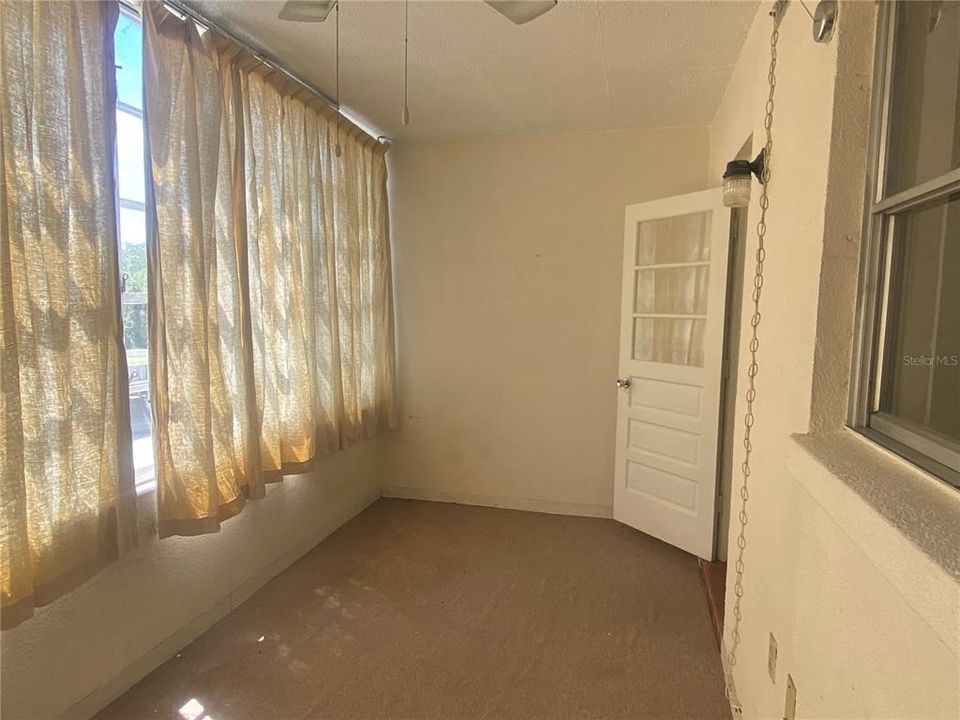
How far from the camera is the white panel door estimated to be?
2711mm

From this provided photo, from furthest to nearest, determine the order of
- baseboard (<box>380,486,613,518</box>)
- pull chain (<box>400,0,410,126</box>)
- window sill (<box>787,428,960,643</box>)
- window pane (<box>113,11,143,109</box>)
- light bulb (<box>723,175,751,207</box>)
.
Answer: baseboard (<box>380,486,613,518</box>), pull chain (<box>400,0,410,126</box>), window pane (<box>113,11,143,109</box>), light bulb (<box>723,175,751,207</box>), window sill (<box>787,428,960,643</box>)

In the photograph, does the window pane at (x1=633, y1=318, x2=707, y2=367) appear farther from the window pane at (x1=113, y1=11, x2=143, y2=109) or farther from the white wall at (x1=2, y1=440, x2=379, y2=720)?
the window pane at (x1=113, y1=11, x2=143, y2=109)

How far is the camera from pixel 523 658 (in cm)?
203

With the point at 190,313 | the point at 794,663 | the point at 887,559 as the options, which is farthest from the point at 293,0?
the point at 794,663

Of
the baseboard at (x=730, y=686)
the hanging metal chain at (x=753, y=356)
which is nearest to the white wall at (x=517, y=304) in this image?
the baseboard at (x=730, y=686)

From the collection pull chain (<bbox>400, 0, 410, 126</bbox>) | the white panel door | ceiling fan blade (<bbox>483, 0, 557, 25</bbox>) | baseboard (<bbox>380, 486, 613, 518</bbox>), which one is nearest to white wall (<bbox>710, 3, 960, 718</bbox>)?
ceiling fan blade (<bbox>483, 0, 557, 25</bbox>)

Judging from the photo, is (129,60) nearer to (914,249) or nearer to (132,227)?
(132,227)

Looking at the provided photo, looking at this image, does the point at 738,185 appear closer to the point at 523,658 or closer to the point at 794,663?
the point at 794,663

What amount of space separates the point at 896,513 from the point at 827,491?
7.6 inches

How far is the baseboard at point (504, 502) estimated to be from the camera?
3457 mm

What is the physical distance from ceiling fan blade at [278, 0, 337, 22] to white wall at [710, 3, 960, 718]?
1396 millimetres

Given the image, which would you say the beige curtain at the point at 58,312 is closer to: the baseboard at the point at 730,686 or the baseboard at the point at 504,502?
the baseboard at the point at 730,686

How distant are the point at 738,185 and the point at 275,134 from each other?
6.33 feet
